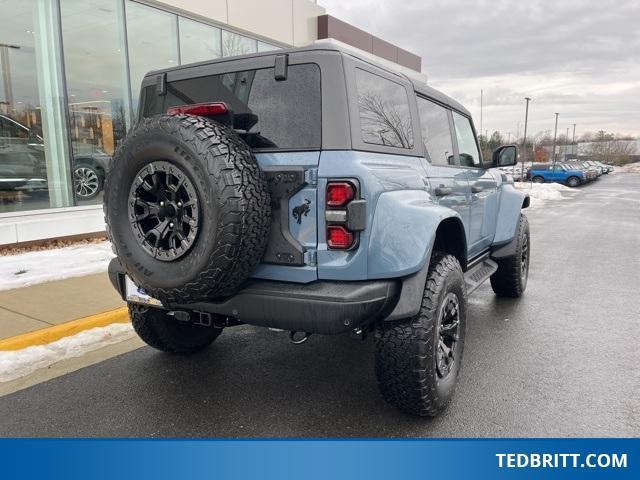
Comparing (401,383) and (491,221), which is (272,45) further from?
(401,383)

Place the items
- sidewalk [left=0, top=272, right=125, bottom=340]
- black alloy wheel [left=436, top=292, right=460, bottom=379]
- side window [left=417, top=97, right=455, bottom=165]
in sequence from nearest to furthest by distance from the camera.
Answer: black alloy wheel [left=436, top=292, right=460, bottom=379] → side window [left=417, top=97, right=455, bottom=165] → sidewalk [left=0, top=272, right=125, bottom=340]

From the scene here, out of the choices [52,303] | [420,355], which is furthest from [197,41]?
[420,355]

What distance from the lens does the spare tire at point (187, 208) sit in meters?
2.40

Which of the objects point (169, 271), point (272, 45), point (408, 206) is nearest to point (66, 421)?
point (169, 271)

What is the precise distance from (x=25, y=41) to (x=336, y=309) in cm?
812

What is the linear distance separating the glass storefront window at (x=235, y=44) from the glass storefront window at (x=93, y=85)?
2.85 m

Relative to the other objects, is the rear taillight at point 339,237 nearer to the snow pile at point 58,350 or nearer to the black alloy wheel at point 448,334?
the black alloy wheel at point 448,334

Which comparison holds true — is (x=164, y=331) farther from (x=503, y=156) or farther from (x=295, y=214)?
(x=503, y=156)

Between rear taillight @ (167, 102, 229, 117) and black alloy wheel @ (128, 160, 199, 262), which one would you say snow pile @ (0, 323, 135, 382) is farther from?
rear taillight @ (167, 102, 229, 117)

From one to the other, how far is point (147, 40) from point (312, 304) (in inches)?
367

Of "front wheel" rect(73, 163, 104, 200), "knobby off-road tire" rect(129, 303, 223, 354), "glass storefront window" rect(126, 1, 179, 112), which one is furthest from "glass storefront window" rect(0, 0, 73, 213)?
"knobby off-road tire" rect(129, 303, 223, 354)

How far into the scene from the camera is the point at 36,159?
8078mm

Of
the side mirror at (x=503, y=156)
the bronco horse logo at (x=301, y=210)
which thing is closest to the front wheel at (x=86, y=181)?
the side mirror at (x=503, y=156)

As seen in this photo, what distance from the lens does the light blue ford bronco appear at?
2.47 meters
